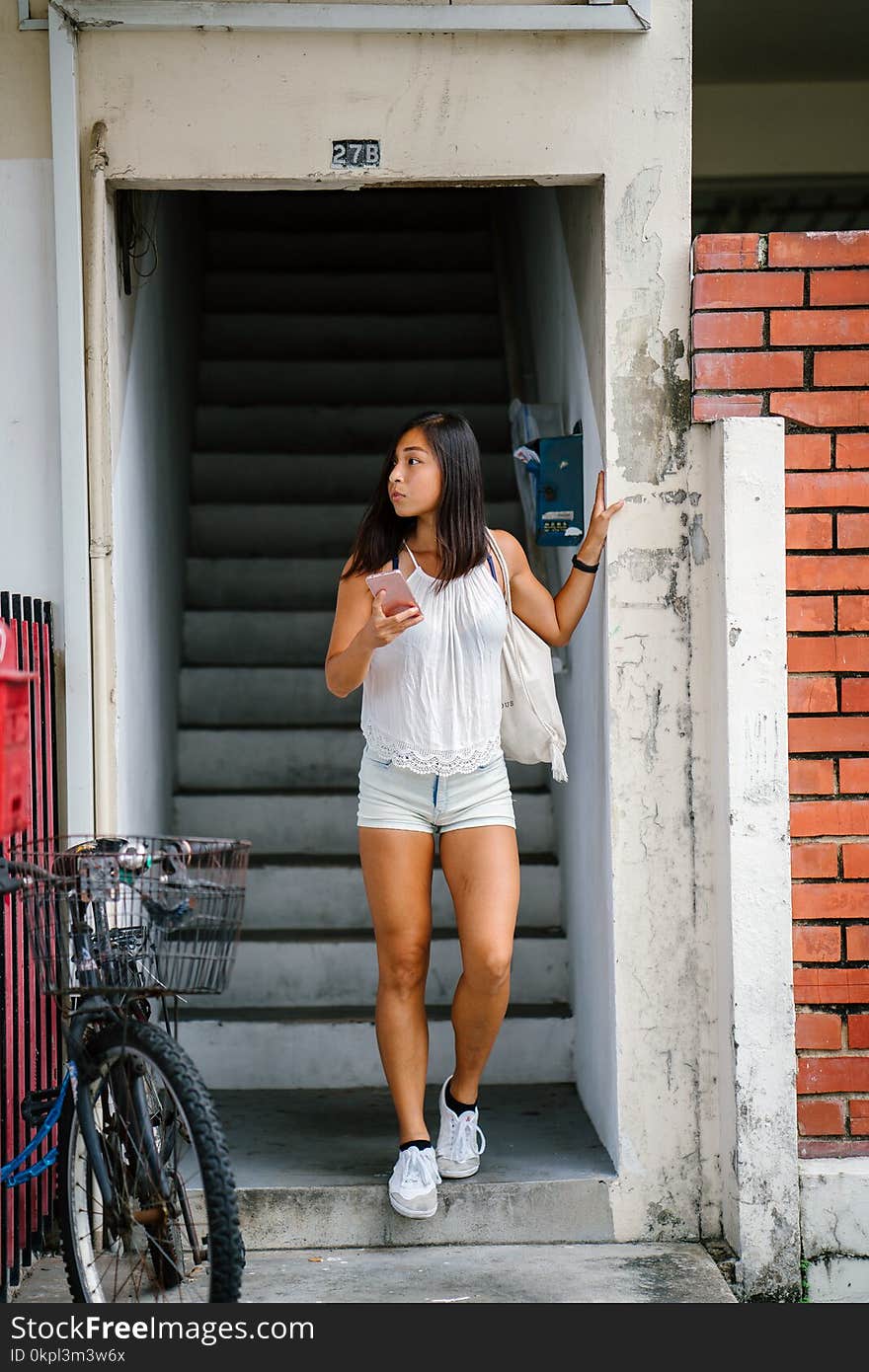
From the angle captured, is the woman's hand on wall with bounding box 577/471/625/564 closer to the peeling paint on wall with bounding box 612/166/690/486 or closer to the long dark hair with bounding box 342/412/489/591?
the peeling paint on wall with bounding box 612/166/690/486

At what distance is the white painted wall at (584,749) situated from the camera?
3.98 meters

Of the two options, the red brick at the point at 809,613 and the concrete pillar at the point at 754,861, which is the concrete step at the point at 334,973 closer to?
the concrete pillar at the point at 754,861

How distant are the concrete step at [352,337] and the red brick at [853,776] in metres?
4.37

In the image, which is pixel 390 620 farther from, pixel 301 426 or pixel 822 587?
A: pixel 301 426

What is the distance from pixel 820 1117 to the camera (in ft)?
12.3

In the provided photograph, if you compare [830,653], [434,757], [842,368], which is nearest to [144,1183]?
[434,757]

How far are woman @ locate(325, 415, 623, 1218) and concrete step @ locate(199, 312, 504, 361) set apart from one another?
398cm

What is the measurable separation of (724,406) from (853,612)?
628 mm

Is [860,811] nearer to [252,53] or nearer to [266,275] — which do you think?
[252,53]

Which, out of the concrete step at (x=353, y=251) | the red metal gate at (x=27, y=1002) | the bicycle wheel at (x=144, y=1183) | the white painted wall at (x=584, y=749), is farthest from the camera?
the concrete step at (x=353, y=251)

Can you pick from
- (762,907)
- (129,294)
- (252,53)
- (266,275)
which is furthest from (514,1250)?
(266,275)

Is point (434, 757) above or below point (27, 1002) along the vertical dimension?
above

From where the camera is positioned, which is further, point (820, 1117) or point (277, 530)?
point (277, 530)

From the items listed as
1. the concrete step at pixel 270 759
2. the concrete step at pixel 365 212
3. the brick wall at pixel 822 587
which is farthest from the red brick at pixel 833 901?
the concrete step at pixel 365 212
